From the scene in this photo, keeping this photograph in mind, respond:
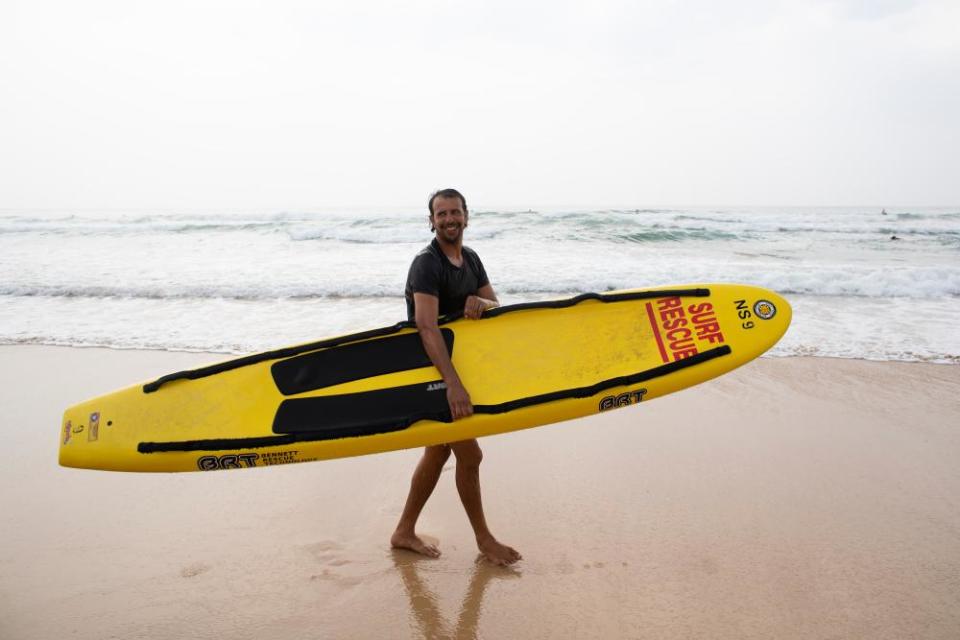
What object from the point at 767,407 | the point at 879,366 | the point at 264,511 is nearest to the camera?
the point at 264,511

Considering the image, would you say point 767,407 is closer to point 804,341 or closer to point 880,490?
point 880,490

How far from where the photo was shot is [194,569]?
7.97ft

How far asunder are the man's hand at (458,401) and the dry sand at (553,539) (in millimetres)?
703

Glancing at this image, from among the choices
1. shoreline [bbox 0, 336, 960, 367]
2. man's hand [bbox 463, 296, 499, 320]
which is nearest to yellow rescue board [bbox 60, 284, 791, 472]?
man's hand [bbox 463, 296, 499, 320]

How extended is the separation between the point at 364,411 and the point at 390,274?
27.6ft

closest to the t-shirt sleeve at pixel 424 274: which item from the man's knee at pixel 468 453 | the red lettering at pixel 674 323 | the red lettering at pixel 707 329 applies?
the man's knee at pixel 468 453

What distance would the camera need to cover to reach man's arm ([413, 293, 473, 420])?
7.28ft

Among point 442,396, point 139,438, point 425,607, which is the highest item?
point 442,396

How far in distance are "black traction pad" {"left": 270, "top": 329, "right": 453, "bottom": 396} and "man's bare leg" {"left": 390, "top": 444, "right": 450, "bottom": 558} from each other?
0.43 meters

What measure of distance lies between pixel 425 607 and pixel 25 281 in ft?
35.8

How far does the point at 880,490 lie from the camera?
2.97 m

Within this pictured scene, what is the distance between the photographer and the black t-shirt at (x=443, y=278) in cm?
224

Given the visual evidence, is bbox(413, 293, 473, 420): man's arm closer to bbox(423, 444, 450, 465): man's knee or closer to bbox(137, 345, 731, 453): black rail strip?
bbox(137, 345, 731, 453): black rail strip

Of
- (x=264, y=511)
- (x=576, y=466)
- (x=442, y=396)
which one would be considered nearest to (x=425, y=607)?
(x=442, y=396)
